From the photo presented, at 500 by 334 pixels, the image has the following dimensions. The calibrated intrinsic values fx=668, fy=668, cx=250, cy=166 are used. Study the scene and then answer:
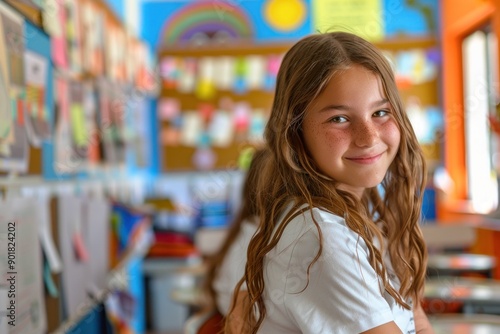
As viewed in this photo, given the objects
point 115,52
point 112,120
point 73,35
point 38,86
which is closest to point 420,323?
point 38,86

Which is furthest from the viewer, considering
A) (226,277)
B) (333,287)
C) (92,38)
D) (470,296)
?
(92,38)

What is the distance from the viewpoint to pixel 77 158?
268cm

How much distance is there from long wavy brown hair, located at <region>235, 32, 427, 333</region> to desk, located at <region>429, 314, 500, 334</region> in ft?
2.03

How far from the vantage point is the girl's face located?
100cm

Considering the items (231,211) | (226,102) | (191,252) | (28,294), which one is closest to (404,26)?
(226,102)

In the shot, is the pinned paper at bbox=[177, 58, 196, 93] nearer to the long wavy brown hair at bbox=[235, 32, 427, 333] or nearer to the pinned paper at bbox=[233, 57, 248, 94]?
the pinned paper at bbox=[233, 57, 248, 94]

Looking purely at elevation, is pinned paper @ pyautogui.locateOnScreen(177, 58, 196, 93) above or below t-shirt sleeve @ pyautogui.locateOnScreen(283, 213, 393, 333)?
above

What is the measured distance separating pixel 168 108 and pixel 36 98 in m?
3.62

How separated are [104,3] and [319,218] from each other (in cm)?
289

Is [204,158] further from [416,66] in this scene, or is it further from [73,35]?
[73,35]

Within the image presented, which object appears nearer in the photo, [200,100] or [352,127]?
[352,127]

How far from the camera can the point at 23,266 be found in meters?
1.63

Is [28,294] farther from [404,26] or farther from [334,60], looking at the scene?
[404,26]

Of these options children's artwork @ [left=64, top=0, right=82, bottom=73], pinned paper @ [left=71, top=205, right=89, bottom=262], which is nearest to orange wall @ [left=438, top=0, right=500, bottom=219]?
children's artwork @ [left=64, top=0, right=82, bottom=73]
